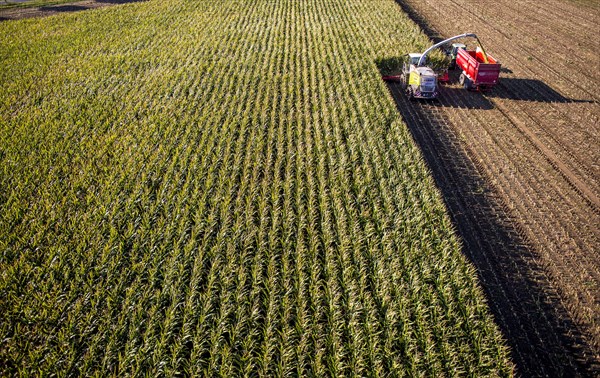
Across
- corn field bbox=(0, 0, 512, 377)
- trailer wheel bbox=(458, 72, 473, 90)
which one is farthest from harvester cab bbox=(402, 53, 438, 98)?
trailer wheel bbox=(458, 72, 473, 90)

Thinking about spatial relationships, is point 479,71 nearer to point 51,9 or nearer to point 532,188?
Result: point 532,188

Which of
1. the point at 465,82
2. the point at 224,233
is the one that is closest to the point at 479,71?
the point at 465,82

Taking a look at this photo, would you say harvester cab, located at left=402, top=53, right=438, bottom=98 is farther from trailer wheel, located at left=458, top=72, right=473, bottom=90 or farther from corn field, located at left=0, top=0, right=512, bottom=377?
trailer wheel, located at left=458, top=72, right=473, bottom=90

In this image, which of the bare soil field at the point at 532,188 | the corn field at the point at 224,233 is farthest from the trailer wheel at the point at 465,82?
the corn field at the point at 224,233

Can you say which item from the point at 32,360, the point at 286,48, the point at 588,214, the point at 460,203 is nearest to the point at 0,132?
the point at 32,360

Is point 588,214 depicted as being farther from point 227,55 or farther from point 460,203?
point 227,55

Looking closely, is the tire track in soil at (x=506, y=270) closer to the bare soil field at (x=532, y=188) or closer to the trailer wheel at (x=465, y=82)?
the bare soil field at (x=532, y=188)
